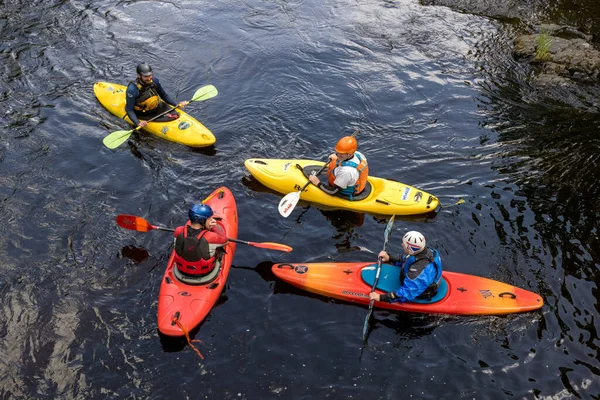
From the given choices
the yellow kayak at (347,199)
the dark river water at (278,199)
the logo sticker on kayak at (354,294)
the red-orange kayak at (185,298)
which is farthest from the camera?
the yellow kayak at (347,199)

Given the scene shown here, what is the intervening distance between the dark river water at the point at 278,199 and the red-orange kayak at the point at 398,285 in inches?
6.6

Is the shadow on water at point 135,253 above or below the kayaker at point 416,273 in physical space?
below

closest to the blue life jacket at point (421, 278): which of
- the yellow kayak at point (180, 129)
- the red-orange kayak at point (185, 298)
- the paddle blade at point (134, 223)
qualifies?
the red-orange kayak at point (185, 298)

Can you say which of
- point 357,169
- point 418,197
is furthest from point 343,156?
point 418,197

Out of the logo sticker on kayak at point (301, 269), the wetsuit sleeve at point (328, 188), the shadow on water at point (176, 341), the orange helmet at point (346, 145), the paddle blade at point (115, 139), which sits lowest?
the shadow on water at point (176, 341)

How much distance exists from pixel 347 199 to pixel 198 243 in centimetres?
275

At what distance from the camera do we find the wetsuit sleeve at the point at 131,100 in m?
9.31

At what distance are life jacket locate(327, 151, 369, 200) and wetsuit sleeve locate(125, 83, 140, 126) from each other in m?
3.75

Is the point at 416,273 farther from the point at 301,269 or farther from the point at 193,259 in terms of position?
the point at 193,259

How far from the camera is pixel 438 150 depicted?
31.4 feet

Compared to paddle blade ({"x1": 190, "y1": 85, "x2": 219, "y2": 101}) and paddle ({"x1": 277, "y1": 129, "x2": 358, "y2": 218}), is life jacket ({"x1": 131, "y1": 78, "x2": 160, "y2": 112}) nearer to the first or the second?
paddle blade ({"x1": 190, "y1": 85, "x2": 219, "y2": 101})

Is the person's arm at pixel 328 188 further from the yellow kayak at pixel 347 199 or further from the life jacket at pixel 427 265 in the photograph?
the life jacket at pixel 427 265

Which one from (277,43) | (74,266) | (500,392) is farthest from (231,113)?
(500,392)

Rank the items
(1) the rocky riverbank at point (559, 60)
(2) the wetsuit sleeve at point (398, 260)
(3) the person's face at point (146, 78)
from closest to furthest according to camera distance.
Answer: (2) the wetsuit sleeve at point (398, 260), (3) the person's face at point (146, 78), (1) the rocky riverbank at point (559, 60)
